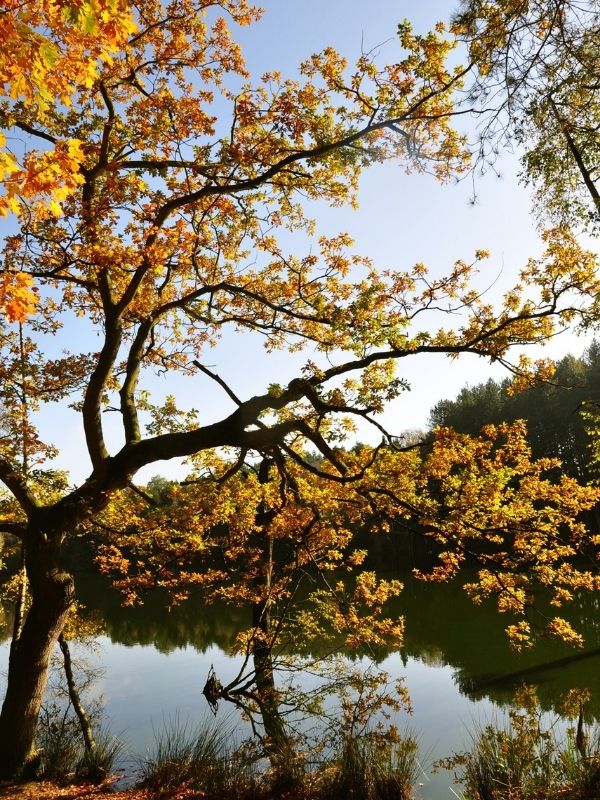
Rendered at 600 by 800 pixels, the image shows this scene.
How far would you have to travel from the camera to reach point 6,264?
6.49 meters

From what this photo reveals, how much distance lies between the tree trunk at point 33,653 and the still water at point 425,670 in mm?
2534

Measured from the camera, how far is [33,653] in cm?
635

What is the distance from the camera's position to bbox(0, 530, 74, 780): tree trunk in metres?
6.20

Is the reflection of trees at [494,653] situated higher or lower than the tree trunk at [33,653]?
lower

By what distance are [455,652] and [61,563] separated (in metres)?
12.4

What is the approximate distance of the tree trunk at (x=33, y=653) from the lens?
620 cm

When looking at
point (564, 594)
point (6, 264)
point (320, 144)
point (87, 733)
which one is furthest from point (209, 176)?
point (87, 733)

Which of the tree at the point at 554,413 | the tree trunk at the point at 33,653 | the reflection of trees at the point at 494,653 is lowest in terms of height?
the reflection of trees at the point at 494,653

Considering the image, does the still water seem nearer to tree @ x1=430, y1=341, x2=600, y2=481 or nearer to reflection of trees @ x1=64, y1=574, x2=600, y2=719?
reflection of trees @ x1=64, y1=574, x2=600, y2=719

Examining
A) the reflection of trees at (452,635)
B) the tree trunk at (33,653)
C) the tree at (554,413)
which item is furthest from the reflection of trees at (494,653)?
the tree at (554,413)

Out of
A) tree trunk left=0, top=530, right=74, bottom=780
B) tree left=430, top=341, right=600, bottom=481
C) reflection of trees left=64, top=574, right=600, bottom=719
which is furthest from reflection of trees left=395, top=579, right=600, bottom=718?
tree left=430, top=341, right=600, bottom=481

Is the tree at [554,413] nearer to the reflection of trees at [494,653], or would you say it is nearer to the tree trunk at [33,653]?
the reflection of trees at [494,653]

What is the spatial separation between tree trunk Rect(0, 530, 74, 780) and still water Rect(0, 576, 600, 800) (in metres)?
2.53

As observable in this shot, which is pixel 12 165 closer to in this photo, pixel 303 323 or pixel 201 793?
pixel 303 323
